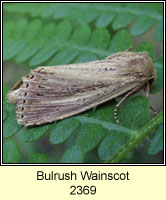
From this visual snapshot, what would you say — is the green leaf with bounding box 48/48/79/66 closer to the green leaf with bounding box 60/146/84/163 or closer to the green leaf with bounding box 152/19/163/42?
the green leaf with bounding box 152/19/163/42

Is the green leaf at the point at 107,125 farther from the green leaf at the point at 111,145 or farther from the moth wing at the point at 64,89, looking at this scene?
the moth wing at the point at 64,89

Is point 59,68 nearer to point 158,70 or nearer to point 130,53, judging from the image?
point 130,53

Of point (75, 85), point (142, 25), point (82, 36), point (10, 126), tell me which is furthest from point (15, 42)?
point (142, 25)

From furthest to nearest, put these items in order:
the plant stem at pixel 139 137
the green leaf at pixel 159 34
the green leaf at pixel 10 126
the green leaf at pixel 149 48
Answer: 1. the green leaf at pixel 159 34
2. the green leaf at pixel 149 48
3. the green leaf at pixel 10 126
4. the plant stem at pixel 139 137

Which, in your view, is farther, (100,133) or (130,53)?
(130,53)

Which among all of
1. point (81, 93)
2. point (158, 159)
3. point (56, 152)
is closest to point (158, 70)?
point (81, 93)

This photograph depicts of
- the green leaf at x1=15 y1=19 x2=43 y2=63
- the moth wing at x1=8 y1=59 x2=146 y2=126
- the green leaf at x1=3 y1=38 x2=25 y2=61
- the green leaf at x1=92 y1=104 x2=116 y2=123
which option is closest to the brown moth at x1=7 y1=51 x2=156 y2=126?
the moth wing at x1=8 y1=59 x2=146 y2=126

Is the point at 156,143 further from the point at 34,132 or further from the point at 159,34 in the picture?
the point at 159,34

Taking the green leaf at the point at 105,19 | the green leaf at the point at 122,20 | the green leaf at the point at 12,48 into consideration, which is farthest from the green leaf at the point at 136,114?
the green leaf at the point at 12,48
